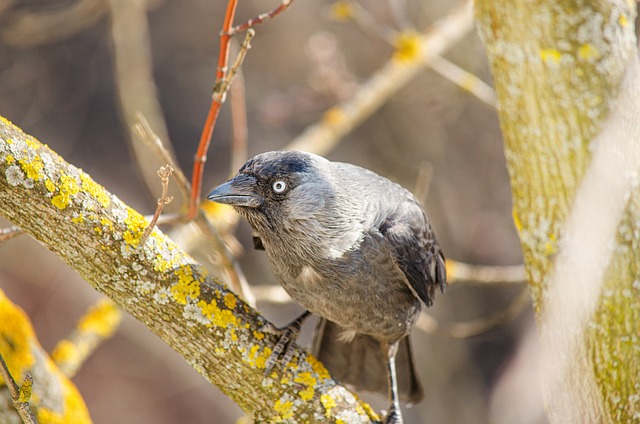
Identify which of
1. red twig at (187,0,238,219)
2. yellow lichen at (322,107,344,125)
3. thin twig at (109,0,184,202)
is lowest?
red twig at (187,0,238,219)

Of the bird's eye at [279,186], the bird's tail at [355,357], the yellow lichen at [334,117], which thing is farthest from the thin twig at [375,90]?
the bird's eye at [279,186]

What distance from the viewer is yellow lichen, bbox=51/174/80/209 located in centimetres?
250

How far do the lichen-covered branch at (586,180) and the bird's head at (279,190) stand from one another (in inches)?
37.8

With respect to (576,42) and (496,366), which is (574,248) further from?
(496,366)

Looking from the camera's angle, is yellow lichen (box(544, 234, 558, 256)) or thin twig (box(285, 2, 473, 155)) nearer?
yellow lichen (box(544, 234, 558, 256))

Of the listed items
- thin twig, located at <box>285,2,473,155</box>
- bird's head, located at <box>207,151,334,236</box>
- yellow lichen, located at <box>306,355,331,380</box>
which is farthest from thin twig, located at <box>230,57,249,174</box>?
yellow lichen, located at <box>306,355,331,380</box>

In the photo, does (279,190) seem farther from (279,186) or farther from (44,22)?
(44,22)

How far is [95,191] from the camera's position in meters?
2.60

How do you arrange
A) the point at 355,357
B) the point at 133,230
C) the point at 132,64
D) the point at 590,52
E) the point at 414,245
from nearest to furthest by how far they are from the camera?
the point at 133,230 < the point at 590,52 < the point at 414,245 < the point at 355,357 < the point at 132,64

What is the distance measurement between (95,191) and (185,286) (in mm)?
497

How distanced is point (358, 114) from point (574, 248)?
257cm

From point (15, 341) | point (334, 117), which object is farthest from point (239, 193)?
point (334, 117)

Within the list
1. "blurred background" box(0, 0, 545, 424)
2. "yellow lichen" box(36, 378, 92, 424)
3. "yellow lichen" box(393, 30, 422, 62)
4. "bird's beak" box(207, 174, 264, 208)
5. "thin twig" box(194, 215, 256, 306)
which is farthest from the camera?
"blurred background" box(0, 0, 545, 424)

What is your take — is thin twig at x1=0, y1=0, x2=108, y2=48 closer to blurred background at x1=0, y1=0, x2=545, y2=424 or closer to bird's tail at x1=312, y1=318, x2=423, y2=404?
blurred background at x1=0, y1=0, x2=545, y2=424
